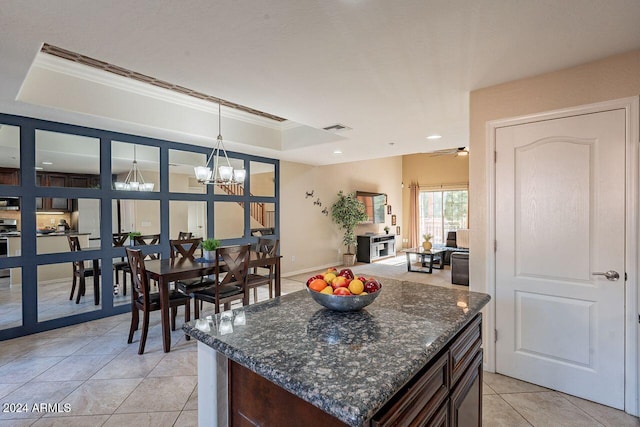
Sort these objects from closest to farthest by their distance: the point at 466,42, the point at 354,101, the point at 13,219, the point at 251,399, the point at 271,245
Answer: the point at 251,399 < the point at 466,42 < the point at 354,101 < the point at 13,219 < the point at 271,245

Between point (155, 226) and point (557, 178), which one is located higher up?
point (557, 178)

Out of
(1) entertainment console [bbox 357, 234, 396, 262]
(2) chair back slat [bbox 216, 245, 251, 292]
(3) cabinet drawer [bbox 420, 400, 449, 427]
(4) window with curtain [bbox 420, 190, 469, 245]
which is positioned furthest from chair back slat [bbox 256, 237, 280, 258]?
(4) window with curtain [bbox 420, 190, 469, 245]

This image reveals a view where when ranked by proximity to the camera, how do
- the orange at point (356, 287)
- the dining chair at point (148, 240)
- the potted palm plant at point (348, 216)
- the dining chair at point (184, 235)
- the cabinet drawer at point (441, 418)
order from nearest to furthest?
1. the cabinet drawer at point (441, 418)
2. the orange at point (356, 287)
3. the dining chair at point (148, 240)
4. the dining chair at point (184, 235)
5. the potted palm plant at point (348, 216)

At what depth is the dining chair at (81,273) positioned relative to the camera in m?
3.71

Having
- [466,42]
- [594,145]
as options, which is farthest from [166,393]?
[594,145]

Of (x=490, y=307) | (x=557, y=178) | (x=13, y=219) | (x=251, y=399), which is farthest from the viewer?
(x=13, y=219)

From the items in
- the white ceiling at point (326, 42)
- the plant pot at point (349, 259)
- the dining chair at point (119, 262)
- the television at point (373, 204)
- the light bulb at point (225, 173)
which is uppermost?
the white ceiling at point (326, 42)

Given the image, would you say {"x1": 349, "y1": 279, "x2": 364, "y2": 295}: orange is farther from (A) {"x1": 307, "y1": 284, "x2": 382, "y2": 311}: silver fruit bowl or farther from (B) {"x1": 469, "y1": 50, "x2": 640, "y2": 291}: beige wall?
(B) {"x1": 469, "y1": 50, "x2": 640, "y2": 291}: beige wall

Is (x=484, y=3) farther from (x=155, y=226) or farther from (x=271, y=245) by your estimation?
(x=155, y=226)

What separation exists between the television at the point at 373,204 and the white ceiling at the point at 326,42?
218 inches

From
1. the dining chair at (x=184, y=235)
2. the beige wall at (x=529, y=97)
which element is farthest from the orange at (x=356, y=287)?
the dining chair at (x=184, y=235)

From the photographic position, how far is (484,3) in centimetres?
157

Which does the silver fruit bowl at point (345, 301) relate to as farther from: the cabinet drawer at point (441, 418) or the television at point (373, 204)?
the television at point (373, 204)

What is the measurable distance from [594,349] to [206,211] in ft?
16.0
